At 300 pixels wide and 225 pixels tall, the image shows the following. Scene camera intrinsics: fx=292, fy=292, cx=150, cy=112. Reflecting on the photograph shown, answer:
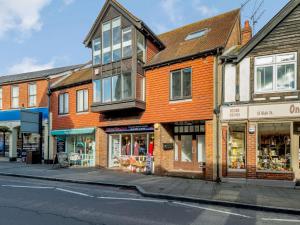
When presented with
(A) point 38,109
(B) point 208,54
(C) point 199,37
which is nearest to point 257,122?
(B) point 208,54

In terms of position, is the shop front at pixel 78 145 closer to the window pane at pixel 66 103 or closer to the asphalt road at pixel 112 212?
the window pane at pixel 66 103

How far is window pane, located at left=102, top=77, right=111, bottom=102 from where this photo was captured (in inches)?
695

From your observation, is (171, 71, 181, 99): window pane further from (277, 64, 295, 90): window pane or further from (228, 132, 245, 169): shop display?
(277, 64, 295, 90): window pane

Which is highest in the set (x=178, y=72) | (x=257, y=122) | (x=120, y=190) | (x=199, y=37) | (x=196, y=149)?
(x=199, y=37)

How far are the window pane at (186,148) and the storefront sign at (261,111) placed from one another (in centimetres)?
348

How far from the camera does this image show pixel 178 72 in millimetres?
15977

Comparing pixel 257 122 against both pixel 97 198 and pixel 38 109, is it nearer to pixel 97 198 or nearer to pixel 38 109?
pixel 97 198

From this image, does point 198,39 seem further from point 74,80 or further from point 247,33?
point 74,80

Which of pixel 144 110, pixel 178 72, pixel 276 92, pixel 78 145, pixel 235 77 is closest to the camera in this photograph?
pixel 276 92

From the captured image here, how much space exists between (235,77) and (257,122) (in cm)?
239

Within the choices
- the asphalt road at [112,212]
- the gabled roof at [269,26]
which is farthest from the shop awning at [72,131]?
the gabled roof at [269,26]

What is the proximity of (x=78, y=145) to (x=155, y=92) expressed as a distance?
27.9ft

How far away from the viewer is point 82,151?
21.6m

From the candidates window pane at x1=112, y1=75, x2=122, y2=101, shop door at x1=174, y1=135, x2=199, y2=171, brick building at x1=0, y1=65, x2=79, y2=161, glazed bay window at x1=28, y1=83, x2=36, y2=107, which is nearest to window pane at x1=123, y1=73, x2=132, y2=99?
window pane at x1=112, y1=75, x2=122, y2=101
